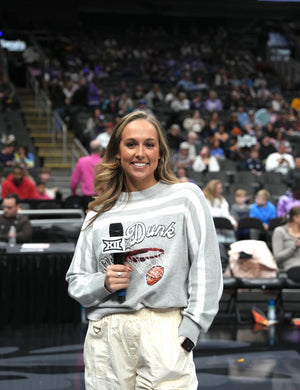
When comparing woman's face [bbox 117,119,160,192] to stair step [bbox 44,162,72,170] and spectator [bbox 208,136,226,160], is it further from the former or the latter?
stair step [bbox 44,162,72,170]

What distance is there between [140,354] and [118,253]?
330 mm

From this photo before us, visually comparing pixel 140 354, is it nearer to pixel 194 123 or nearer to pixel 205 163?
Answer: pixel 205 163

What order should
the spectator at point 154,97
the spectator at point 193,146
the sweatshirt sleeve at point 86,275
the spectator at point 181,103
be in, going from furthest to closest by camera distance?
the spectator at point 154,97, the spectator at point 181,103, the spectator at point 193,146, the sweatshirt sleeve at point 86,275

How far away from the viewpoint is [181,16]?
27672mm

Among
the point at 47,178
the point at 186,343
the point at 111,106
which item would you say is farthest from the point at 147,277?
the point at 111,106

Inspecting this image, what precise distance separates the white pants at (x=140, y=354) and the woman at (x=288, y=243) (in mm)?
5788

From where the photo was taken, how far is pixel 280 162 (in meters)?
14.1

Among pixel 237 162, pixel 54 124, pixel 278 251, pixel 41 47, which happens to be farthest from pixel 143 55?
pixel 278 251

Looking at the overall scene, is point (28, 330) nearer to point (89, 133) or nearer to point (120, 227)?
point (120, 227)

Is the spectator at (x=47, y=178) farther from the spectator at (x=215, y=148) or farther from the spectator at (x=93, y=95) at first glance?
the spectator at (x=93, y=95)

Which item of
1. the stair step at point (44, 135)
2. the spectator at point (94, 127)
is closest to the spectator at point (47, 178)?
the spectator at point (94, 127)

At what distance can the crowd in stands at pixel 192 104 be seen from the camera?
40.5 feet

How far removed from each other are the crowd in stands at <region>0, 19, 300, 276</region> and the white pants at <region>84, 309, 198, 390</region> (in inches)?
310

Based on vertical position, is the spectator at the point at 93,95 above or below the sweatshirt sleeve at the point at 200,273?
above
